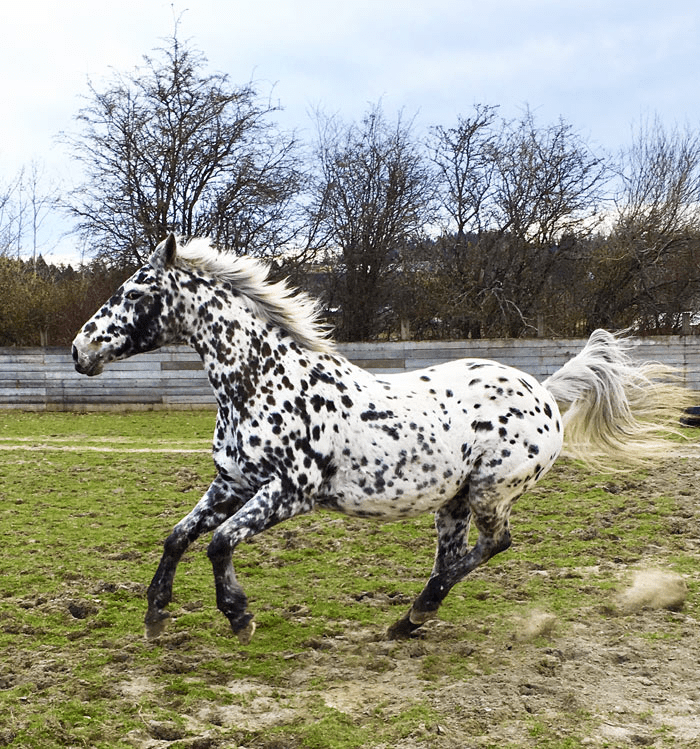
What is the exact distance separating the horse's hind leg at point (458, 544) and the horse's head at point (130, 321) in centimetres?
175

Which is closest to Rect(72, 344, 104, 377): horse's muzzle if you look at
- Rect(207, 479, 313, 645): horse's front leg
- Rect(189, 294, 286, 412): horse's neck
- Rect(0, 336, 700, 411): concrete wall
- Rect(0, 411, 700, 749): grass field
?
Rect(189, 294, 286, 412): horse's neck

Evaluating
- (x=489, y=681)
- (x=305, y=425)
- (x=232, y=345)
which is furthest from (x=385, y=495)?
(x=232, y=345)

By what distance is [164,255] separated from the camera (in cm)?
393

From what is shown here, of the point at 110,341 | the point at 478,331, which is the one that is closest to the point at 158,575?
the point at 110,341

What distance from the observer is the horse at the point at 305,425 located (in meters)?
3.73

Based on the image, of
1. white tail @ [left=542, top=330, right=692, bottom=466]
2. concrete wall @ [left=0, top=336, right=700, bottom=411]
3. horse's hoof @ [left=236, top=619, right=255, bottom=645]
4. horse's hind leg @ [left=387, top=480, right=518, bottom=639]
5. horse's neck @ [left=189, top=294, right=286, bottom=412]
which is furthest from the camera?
concrete wall @ [left=0, top=336, right=700, bottom=411]

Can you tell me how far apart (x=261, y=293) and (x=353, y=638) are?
70.8 inches

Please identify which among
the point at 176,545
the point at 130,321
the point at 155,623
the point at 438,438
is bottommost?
the point at 155,623

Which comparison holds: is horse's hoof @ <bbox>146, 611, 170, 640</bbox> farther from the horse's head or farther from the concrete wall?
the concrete wall

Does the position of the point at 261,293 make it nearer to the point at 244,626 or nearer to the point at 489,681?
the point at 244,626

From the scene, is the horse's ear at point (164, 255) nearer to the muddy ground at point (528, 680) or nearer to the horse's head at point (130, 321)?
the horse's head at point (130, 321)

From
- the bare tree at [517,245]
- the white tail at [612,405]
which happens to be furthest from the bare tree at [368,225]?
the white tail at [612,405]

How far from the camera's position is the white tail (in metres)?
4.75

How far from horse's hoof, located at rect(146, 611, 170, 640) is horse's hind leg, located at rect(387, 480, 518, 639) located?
3.63 ft
